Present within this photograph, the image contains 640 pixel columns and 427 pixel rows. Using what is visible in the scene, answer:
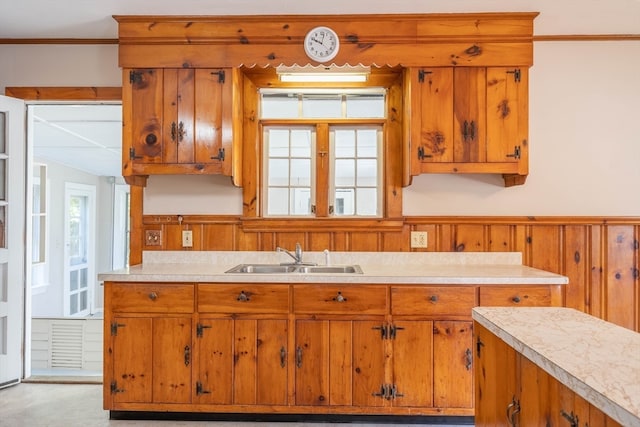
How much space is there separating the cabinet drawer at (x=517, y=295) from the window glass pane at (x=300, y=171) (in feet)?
4.58

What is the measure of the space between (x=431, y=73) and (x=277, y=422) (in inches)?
90.9

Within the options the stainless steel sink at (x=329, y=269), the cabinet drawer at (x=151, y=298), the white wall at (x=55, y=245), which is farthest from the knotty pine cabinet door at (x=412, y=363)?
the white wall at (x=55, y=245)

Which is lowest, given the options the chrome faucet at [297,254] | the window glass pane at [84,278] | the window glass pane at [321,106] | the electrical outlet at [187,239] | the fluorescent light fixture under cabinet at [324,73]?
the window glass pane at [84,278]

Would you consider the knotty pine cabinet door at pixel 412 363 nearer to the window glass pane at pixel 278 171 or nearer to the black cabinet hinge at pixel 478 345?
the black cabinet hinge at pixel 478 345

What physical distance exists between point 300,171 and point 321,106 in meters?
0.49

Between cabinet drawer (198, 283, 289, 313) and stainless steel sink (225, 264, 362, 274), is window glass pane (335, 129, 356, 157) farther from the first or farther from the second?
cabinet drawer (198, 283, 289, 313)

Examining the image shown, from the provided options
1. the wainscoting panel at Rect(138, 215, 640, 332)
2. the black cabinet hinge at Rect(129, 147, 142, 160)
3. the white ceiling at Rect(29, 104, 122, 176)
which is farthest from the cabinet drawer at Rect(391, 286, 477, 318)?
the white ceiling at Rect(29, 104, 122, 176)

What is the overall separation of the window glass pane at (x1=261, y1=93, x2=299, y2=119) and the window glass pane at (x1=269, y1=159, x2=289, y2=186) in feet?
1.05

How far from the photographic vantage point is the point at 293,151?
289 cm

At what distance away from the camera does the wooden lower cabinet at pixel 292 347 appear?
7.34 feet

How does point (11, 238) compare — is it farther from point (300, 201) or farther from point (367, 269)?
point (367, 269)

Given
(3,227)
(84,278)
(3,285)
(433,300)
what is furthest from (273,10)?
(84,278)

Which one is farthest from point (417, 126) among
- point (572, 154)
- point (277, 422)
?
point (277, 422)

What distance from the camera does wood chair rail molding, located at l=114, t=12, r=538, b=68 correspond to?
2488 millimetres
